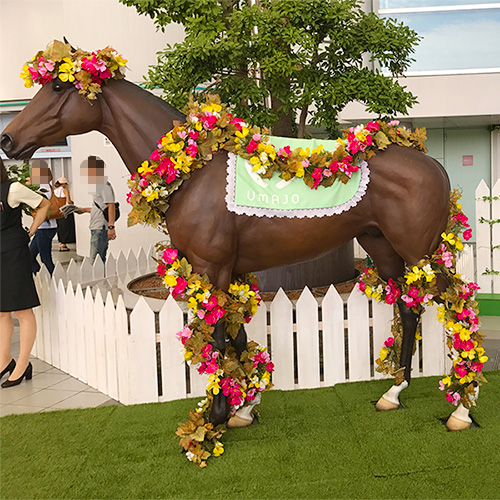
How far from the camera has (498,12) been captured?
29.3ft

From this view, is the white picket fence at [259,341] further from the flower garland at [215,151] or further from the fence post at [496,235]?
the fence post at [496,235]

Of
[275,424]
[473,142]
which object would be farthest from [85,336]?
[473,142]

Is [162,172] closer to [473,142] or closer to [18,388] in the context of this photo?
[18,388]

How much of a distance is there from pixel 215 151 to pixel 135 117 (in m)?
0.40

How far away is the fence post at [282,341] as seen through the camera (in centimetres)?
327

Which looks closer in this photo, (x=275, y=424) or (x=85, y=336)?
(x=275, y=424)

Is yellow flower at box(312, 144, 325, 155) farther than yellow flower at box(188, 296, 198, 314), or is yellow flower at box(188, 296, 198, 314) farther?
yellow flower at box(312, 144, 325, 155)

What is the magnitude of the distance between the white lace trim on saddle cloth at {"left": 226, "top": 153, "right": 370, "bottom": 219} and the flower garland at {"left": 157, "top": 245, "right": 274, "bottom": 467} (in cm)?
35

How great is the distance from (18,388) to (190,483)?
185 centimetres

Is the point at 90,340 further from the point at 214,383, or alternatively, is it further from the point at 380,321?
the point at 380,321

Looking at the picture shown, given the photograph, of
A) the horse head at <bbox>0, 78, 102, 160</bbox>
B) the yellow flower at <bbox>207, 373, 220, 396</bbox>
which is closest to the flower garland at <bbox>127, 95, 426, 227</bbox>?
the horse head at <bbox>0, 78, 102, 160</bbox>

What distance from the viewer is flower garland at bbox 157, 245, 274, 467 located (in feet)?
7.91

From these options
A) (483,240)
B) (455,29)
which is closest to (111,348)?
(483,240)

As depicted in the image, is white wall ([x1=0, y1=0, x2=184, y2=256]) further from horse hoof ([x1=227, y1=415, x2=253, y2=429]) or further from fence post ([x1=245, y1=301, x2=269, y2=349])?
horse hoof ([x1=227, y1=415, x2=253, y2=429])
